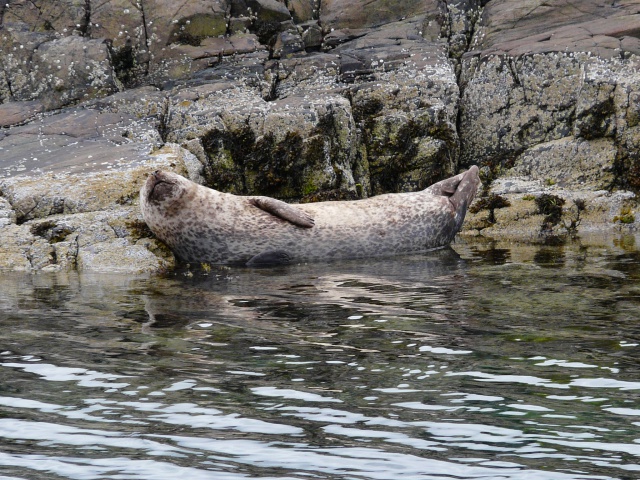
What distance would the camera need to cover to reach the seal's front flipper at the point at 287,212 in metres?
10.3

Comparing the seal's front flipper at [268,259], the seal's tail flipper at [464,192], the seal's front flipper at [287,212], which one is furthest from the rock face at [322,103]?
the seal's front flipper at [287,212]

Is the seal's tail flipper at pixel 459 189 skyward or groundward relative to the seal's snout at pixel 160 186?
groundward

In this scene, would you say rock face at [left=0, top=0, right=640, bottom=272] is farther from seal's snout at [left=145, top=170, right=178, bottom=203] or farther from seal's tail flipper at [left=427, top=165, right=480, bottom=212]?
seal's tail flipper at [left=427, top=165, right=480, bottom=212]

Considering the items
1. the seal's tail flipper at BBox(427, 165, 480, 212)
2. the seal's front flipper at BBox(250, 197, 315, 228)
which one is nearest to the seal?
the seal's front flipper at BBox(250, 197, 315, 228)

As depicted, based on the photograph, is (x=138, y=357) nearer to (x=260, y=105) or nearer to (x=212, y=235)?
(x=212, y=235)

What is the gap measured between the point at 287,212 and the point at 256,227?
391mm

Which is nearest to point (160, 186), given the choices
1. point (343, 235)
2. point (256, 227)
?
point (256, 227)

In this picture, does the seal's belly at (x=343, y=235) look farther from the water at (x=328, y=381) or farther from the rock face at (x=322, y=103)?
the water at (x=328, y=381)

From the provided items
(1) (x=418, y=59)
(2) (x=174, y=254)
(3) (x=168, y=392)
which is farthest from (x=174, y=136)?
(3) (x=168, y=392)

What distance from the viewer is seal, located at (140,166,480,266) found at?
10195 mm

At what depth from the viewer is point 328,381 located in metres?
4.55

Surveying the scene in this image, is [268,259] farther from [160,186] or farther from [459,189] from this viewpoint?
[459,189]

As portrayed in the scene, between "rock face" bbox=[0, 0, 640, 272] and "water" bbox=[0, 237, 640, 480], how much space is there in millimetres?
4142

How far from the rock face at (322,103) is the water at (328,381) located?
13.6 feet
